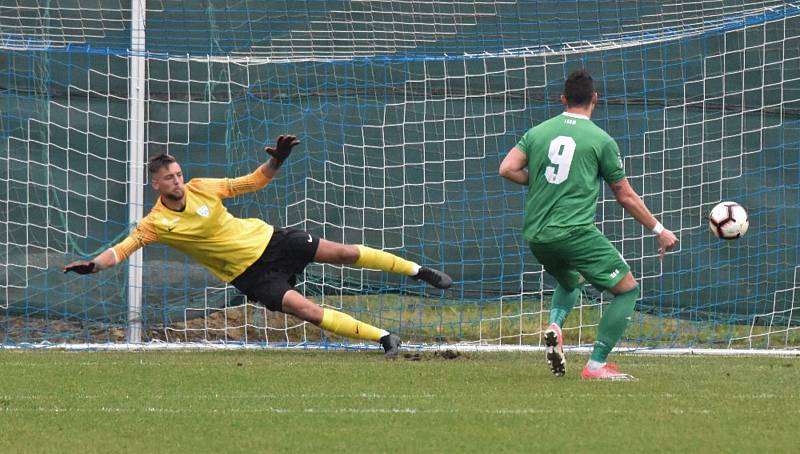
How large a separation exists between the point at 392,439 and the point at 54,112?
743 cm

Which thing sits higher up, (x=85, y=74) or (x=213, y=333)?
(x=85, y=74)

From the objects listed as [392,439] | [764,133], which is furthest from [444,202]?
[392,439]

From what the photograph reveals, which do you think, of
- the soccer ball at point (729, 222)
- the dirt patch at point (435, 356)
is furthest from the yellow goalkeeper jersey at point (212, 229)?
the soccer ball at point (729, 222)

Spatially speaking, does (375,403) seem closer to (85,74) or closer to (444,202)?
(444,202)

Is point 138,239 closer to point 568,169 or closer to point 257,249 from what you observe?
point 257,249

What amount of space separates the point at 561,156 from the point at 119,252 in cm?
338

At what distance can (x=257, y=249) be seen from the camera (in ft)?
34.0

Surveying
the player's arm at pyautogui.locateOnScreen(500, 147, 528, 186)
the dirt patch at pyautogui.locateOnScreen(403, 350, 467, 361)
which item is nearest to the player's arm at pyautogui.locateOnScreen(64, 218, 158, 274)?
the dirt patch at pyautogui.locateOnScreen(403, 350, 467, 361)

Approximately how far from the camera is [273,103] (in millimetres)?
12859

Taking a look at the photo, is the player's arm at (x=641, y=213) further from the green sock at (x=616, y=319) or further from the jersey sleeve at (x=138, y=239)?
the jersey sleeve at (x=138, y=239)

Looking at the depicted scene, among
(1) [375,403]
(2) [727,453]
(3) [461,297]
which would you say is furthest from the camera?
(3) [461,297]

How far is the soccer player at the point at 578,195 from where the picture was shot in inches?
332

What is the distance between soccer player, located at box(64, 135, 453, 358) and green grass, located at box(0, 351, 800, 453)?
42cm

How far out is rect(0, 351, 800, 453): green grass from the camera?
252 inches
